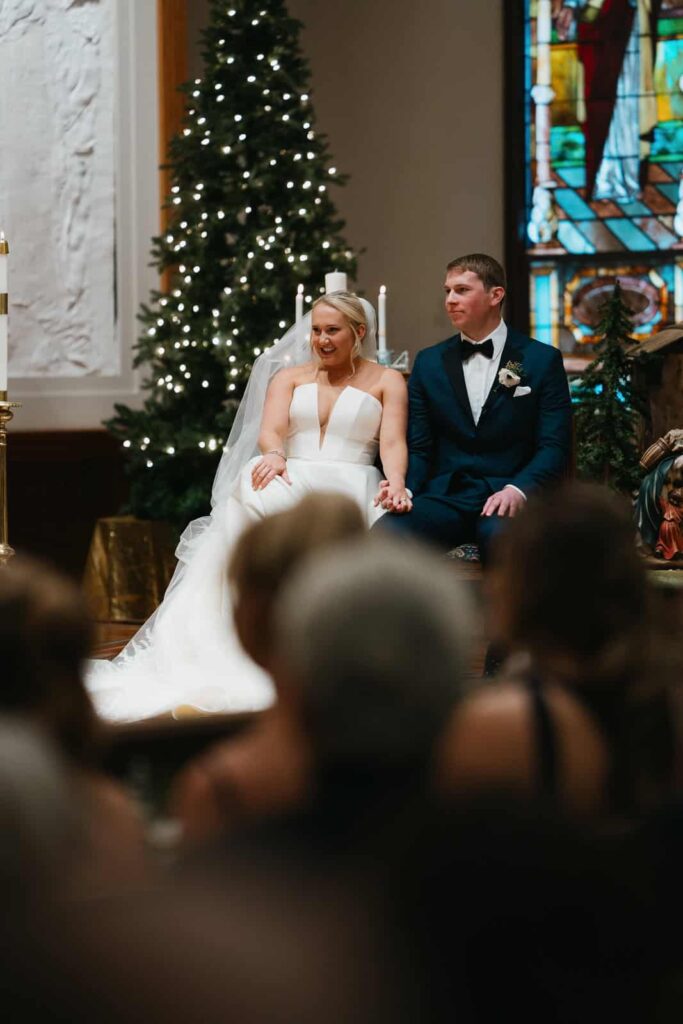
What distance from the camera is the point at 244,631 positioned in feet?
4.25

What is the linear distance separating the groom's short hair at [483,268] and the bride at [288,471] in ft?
1.42

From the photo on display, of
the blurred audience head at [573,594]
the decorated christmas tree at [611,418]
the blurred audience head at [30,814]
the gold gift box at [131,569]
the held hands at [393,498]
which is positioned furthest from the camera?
the gold gift box at [131,569]

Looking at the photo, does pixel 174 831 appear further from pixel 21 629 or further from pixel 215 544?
pixel 215 544

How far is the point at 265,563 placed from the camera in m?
1.30

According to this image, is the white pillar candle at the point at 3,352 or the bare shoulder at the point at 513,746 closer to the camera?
the bare shoulder at the point at 513,746

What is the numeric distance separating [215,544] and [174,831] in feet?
13.8

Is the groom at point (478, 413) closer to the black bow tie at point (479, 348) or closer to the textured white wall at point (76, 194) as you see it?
the black bow tie at point (479, 348)

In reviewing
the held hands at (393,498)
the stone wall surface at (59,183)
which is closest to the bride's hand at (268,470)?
the held hands at (393,498)

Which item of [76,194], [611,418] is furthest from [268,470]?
[76,194]

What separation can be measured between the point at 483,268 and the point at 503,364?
0.39 m

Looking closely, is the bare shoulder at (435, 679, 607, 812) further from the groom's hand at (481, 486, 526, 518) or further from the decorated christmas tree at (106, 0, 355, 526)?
the decorated christmas tree at (106, 0, 355, 526)

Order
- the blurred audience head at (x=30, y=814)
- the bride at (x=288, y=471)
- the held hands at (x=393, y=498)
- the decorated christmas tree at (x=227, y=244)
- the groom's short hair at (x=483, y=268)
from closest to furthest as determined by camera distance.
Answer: the blurred audience head at (x=30, y=814) → the held hands at (x=393, y=498) → the bride at (x=288, y=471) → the groom's short hair at (x=483, y=268) → the decorated christmas tree at (x=227, y=244)

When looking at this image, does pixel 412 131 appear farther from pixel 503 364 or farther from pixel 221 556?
pixel 221 556

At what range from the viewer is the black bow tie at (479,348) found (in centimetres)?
531
